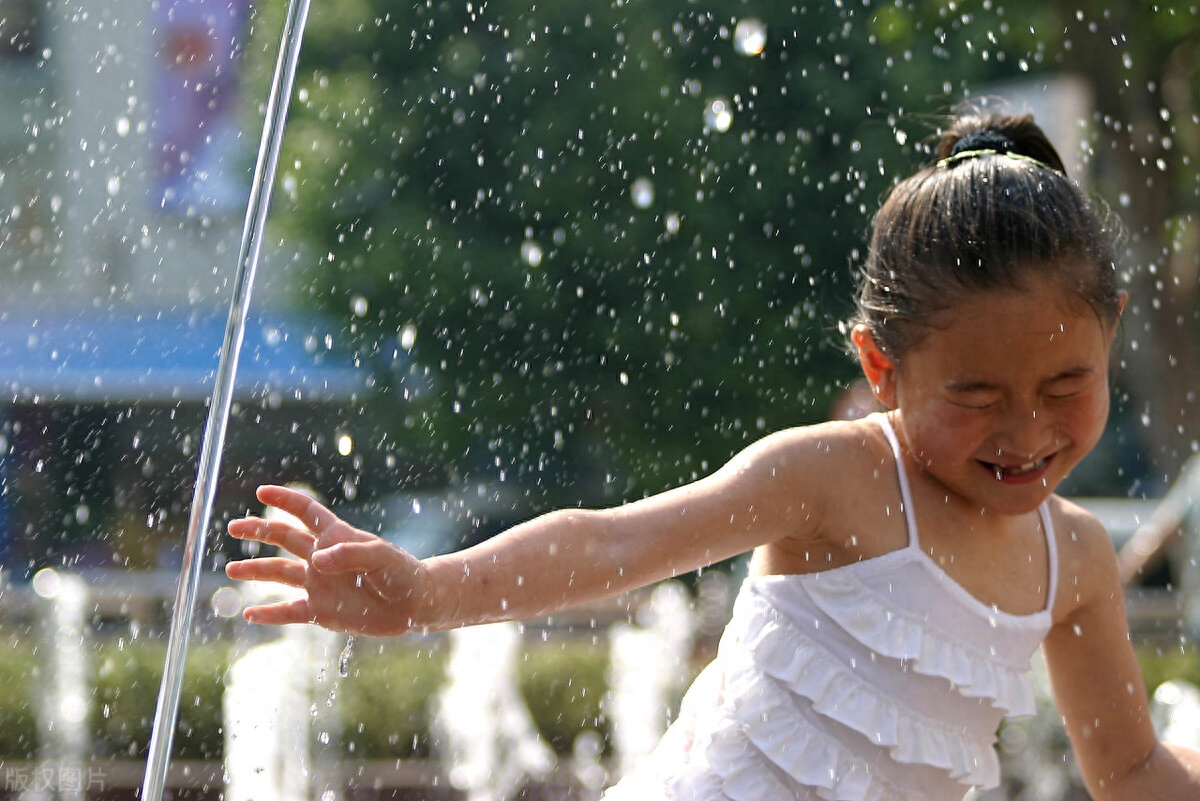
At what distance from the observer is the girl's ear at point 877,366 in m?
2.19

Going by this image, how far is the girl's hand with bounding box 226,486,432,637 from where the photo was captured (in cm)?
172

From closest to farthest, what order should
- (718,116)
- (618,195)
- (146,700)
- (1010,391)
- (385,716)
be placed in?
(1010,391) < (385,716) < (146,700) < (718,116) < (618,195)

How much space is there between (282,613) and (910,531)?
944mm

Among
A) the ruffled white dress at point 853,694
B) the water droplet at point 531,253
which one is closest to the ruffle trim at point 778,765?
the ruffled white dress at point 853,694

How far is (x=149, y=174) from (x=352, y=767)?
12457 mm

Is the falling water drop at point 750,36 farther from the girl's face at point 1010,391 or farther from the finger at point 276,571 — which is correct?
the finger at point 276,571

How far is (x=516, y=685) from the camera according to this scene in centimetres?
680

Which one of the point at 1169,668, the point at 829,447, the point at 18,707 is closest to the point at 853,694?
the point at 829,447

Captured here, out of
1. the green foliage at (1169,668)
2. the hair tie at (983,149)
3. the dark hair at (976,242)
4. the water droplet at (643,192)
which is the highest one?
the water droplet at (643,192)

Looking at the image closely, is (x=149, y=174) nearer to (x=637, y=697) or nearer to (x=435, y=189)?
(x=435, y=189)

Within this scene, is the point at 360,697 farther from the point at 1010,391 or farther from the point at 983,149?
the point at 1010,391

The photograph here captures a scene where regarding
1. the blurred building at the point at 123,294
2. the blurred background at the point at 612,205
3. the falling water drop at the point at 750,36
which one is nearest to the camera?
the blurred background at the point at 612,205

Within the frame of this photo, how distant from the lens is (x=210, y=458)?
239 centimetres

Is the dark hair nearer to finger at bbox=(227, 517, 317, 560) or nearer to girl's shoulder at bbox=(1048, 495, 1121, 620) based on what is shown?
girl's shoulder at bbox=(1048, 495, 1121, 620)
